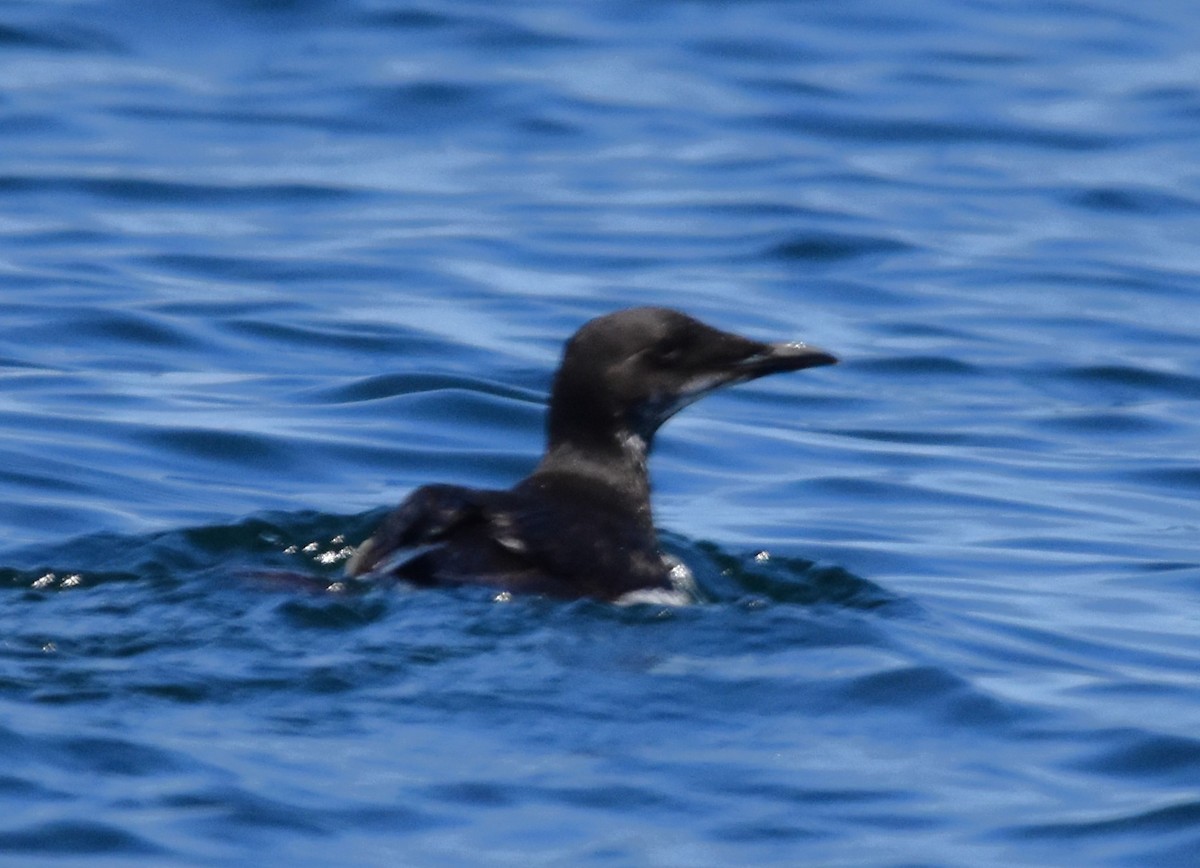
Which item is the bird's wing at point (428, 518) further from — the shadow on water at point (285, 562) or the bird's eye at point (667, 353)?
the bird's eye at point (667, 353)

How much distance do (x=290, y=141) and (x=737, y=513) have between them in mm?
7906

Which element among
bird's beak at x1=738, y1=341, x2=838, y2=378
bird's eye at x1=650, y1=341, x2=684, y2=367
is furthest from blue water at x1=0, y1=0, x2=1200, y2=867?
bird's eye at x1=650, y1=341, x2=684, y2=367

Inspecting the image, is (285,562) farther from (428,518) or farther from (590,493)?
(428,518)

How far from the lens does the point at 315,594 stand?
22.4 feet

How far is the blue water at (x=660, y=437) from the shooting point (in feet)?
18.9

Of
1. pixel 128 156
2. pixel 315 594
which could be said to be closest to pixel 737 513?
pixel 315 594

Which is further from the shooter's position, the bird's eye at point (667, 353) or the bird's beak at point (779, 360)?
the bird's beak at point (779, 360)

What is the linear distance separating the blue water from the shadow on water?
0.08ft

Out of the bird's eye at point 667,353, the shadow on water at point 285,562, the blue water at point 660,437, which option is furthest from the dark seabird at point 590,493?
the shadow on water at point 285,562

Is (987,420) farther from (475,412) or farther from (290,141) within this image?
→ (290,141)

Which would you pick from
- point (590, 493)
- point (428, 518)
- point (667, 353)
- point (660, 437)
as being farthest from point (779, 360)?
point (660, 437)

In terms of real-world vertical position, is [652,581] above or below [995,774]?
above

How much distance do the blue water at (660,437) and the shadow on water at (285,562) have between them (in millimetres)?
25

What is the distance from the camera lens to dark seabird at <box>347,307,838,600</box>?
6953 mm
